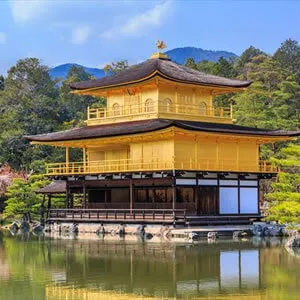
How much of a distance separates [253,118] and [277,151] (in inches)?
149

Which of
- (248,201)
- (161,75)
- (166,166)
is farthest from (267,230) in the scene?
(161,75)

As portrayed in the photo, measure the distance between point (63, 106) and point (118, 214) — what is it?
37.4 m

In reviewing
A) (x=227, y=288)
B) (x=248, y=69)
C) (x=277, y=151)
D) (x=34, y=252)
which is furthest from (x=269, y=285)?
(x=248, y=69)

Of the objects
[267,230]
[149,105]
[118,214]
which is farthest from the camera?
[149,105]

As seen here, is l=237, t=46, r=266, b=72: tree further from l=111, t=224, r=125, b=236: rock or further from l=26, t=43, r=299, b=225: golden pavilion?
l=111, t=224, r=125, b=236: rock

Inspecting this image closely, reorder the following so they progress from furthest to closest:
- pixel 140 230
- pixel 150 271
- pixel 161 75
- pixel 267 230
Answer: pixel 161 75, pixel 140 230, pixel 267 230, pixel 150 271

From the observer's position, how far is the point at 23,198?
163 ft

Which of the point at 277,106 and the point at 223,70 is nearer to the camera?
the point at 277,106

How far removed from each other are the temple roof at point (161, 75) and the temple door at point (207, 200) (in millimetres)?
6285

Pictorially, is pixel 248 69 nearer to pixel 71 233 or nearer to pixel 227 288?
pixel 71 233

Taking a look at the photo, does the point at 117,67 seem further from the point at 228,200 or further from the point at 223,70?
the point at 228,200

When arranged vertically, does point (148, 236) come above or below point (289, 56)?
below

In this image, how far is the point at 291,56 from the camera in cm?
9338

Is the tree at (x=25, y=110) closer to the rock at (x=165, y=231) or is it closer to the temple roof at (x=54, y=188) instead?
the temple roof at (x=54, y=188)
